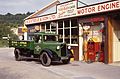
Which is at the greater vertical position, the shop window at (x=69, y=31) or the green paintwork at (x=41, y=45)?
the shop window at (x=69, y=31)

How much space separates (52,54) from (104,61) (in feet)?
11.5

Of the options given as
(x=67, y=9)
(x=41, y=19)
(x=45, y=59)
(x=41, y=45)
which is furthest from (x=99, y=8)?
(x=41, y=19)

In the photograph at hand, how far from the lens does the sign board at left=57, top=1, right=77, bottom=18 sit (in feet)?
77.4

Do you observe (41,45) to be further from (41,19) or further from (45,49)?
(41,19)

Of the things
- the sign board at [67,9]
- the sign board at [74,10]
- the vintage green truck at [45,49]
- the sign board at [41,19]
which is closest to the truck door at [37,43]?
the vintage green truck at [45,49]

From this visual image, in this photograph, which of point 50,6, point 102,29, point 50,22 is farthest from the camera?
point 50,6

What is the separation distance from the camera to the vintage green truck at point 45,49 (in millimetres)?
19781

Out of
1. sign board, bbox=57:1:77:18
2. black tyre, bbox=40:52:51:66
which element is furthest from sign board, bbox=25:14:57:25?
black tyre, bbox=40:52:51:66

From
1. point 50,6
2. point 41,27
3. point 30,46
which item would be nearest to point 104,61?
point 30,46

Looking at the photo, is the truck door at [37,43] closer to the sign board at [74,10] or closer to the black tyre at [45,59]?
the black tyre at [45,59]

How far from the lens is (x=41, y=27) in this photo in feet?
93.6

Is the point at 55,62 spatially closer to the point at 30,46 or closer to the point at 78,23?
the point at 30,46

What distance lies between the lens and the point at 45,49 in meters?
20.1

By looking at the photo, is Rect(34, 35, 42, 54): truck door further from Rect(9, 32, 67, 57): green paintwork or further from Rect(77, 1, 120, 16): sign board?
Rect(77, 1, 120, 16): sign board
